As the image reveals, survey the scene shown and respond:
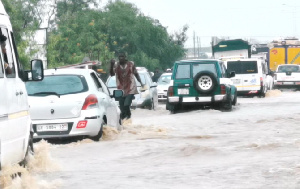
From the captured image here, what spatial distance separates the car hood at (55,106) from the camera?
15.2 m

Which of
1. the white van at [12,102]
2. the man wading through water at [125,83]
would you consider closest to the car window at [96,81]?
the man wading through water at [125,83]

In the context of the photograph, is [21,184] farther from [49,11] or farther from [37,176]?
[49,11]

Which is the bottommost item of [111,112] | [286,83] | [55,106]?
[286,83]

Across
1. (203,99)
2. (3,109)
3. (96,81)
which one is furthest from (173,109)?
(3,109)

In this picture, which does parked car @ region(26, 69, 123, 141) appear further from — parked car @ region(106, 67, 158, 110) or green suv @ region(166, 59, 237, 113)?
parked car @ region(106, 67, 158, 110)

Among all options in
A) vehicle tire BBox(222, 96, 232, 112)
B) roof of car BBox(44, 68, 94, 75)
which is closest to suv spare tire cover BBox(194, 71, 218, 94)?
vehicle tire BBox(222, 96, 232, 112)

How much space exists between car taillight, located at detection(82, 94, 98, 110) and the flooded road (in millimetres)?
597

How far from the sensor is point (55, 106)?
1528cm

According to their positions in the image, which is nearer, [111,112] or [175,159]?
[175,159]

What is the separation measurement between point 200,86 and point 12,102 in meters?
17.1

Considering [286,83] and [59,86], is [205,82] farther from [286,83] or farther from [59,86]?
[286,83]

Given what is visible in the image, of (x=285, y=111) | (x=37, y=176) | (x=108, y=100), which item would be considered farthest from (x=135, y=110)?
(x=37, y=176)

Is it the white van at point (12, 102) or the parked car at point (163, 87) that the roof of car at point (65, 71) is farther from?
the parked car at point (163, 87)

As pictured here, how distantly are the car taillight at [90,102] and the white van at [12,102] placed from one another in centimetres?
406
